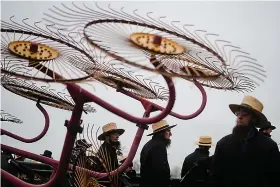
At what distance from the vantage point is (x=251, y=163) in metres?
4.02

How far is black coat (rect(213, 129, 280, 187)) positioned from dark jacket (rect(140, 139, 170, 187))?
1606mm

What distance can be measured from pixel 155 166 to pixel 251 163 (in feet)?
6.68

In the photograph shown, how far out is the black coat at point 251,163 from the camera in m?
3.99

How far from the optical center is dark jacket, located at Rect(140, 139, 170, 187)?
18.7 ft

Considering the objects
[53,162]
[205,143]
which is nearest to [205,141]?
[205,143]

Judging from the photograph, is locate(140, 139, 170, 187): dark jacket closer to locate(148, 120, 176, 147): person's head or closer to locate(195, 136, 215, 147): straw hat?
locate(148, 120, 176, 147): person's head

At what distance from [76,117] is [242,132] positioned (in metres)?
2.27

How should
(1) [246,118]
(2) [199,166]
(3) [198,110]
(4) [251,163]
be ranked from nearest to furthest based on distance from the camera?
(4) [251,163] < (3) [198,110] < (1) [246,118] < (2) [199,166]

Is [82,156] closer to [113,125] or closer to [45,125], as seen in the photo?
[45,125]

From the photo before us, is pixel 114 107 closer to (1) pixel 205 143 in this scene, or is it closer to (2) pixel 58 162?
(2) pixel 58 162

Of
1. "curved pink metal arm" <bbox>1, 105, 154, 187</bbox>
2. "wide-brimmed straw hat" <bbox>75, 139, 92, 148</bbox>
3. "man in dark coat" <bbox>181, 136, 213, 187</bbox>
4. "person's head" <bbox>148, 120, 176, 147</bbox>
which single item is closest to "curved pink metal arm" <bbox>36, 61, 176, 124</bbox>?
"curved pink metal arm" <bbox>1, 105, 154, 187</bbox>

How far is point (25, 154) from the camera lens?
398 centimetres

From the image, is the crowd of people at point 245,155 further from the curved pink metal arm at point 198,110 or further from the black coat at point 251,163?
the curved pink metal arm at point 198,110

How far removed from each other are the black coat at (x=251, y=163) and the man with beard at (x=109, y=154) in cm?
141
